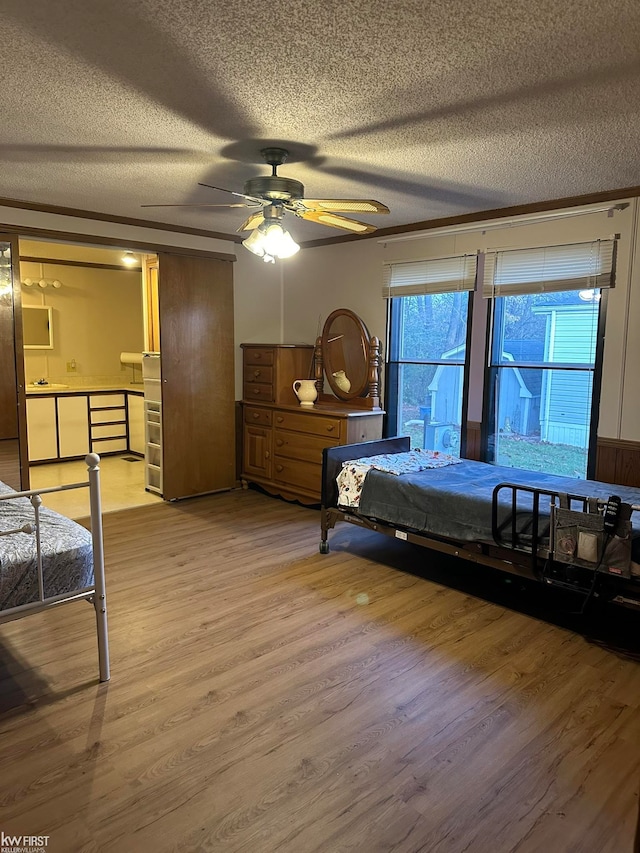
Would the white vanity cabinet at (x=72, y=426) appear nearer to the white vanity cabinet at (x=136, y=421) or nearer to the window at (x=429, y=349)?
the white vanity cabinet at (x=136, y=421)

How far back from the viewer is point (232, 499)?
566cm

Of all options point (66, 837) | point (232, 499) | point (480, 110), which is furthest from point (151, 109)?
point (232, 499)

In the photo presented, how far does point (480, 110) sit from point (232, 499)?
13.2ft

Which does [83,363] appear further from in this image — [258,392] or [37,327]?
[258,392]

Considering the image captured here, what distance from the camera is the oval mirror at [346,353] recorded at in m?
5.38

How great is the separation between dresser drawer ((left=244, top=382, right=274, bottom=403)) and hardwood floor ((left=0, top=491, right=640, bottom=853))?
224 centimetres

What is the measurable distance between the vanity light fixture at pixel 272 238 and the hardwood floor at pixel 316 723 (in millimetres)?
1984

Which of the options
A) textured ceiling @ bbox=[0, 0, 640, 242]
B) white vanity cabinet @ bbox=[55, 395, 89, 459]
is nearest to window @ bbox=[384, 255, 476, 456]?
textured ceiling @ bbox=[0, 0, 640, 242]

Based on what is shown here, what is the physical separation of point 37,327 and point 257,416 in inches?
133

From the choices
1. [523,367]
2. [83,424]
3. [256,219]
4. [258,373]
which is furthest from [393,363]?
[83,424]

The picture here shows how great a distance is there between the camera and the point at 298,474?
5340 mm

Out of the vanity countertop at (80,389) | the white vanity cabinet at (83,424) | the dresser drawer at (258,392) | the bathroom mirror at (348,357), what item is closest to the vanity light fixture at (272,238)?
the bathroom mirror at (348,357)

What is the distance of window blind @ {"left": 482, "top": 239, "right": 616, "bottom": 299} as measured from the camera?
3963 mm

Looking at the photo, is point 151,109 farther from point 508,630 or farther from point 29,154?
point 508,630
